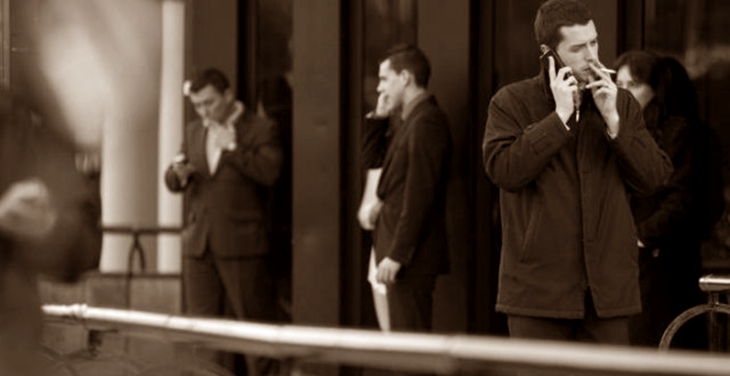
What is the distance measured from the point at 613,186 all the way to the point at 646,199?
5.65ft

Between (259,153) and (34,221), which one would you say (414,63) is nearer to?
(259,153)

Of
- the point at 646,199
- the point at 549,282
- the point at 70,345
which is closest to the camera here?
the point at 70,345

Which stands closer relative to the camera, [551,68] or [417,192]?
[551,68]

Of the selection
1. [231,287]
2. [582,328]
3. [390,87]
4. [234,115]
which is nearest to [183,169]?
[234,115]

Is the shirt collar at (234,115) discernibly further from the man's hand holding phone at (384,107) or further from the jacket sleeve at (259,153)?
the man's hand holding phone at (384,107)

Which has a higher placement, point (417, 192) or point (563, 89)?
point (563, 89)

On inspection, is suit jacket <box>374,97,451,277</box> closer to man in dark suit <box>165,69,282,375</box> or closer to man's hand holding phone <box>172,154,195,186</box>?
man in dark suit <box>165,69,282,375</box>

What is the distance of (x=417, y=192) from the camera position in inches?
376

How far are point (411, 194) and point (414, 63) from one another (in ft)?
2.55

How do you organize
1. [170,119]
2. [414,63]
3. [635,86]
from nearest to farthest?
[635,86]
[414,63]
[170,119]

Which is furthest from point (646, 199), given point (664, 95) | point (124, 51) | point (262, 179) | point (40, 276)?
point (124, 51)

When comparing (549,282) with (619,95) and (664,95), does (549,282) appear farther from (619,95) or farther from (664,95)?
(664,95)

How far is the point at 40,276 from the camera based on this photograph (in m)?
4.32

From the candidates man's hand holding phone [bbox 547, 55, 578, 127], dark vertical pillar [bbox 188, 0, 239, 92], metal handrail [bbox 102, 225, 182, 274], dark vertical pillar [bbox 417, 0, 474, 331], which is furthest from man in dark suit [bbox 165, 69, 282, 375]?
man's hand holding phone [bbox 547, 55, 578, 127]
